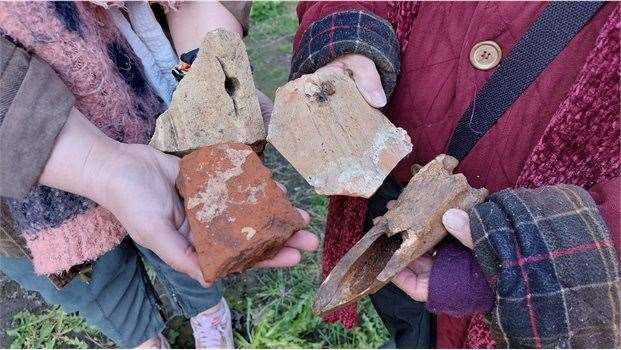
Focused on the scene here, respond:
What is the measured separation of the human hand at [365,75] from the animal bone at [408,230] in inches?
9.1

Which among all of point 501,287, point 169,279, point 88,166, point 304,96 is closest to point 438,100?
point 304,96

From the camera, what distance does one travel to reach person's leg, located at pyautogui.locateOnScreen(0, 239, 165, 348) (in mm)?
1695

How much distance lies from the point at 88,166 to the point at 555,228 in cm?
109

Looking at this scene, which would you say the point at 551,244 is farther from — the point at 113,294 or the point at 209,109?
the point at 113,294

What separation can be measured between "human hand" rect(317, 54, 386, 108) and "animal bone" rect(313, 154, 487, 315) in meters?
0.23

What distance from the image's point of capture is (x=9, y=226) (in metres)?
1.44

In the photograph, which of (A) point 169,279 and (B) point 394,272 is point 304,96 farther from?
(A) point 169,279

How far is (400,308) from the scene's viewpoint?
1.78m

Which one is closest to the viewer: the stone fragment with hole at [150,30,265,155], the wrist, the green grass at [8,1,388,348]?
the wrist

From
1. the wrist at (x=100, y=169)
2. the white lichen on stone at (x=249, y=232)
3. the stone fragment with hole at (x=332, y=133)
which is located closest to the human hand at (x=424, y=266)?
the stone fragment with hole at (x=332, y=133)

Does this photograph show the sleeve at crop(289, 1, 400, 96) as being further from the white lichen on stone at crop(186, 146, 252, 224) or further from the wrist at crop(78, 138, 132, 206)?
the wrist at crop(78, 138, 132, 206)

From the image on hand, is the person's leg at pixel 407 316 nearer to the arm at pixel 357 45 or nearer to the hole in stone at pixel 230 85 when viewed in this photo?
the arm at pixel 357 45

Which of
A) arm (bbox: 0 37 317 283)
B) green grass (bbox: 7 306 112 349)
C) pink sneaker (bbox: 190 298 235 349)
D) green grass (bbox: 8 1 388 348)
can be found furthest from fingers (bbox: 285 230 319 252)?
green grass (bbox: 7 306 112 349)

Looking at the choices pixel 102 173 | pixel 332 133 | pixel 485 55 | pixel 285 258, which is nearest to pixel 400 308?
pixel 285 258
